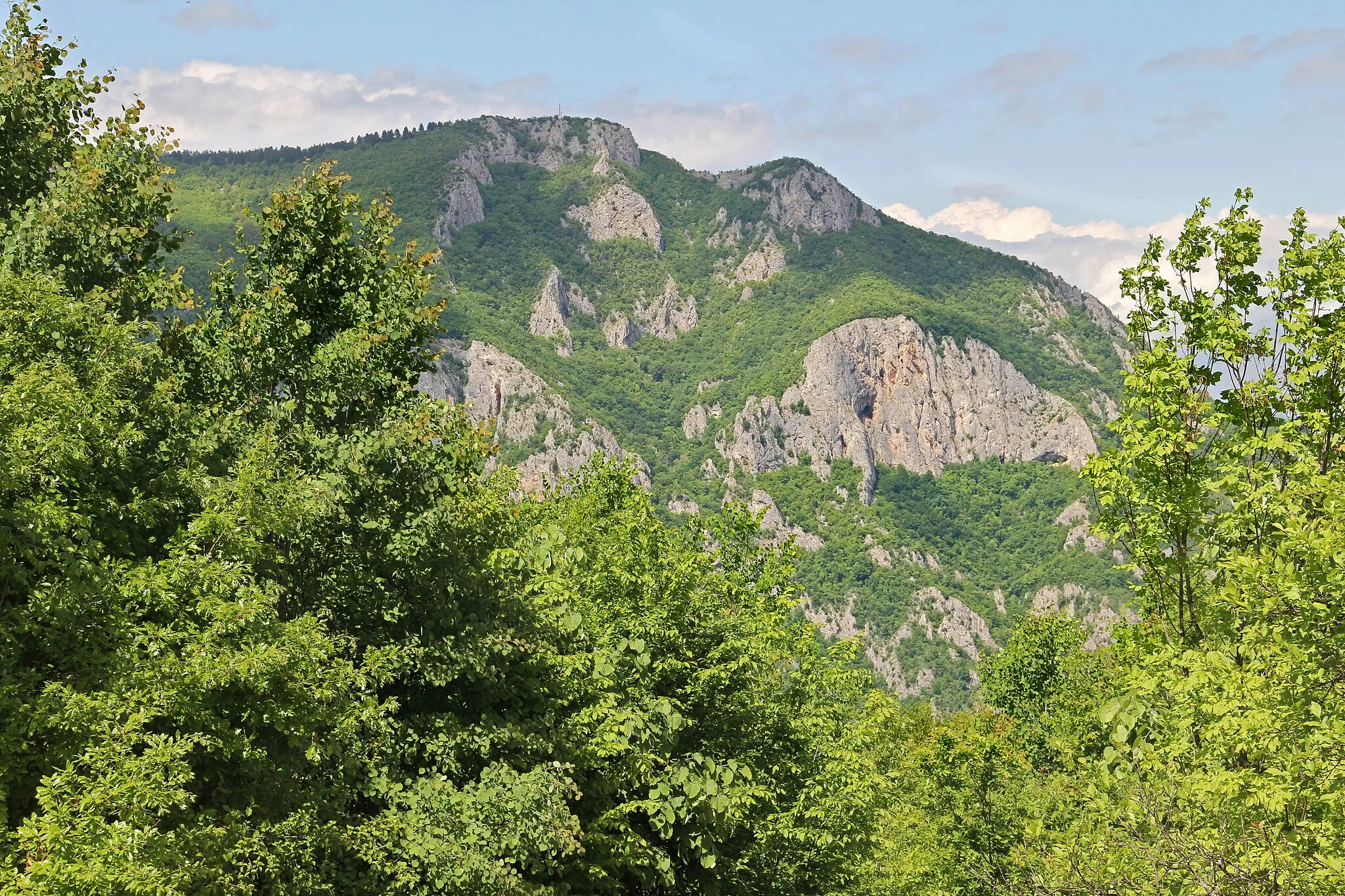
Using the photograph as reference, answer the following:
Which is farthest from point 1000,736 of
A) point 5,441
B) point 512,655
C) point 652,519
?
point 5,441

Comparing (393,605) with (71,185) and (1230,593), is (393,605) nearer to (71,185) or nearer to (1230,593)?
(71,185)

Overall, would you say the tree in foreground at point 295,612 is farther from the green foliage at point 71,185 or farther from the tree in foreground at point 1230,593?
the tree in foreground at point 1230,593

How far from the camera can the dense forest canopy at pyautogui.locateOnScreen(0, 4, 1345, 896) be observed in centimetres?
955

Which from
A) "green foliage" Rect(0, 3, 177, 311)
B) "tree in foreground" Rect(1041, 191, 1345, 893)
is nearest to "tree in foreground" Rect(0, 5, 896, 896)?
"green foliage" Rect(0, 3, 177, 311)

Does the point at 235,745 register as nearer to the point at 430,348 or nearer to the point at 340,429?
the point at 340,429

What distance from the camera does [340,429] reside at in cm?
1408

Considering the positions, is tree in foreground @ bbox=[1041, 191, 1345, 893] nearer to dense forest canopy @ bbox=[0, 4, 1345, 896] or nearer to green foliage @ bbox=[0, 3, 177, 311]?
dense forest canopy @ bbox=[0, 4, 1345, 896]

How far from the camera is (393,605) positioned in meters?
13.7

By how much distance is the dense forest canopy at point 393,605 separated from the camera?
955 cm

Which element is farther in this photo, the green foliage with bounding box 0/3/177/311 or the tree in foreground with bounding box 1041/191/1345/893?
the green foliage with bounding box 0/3/177/311

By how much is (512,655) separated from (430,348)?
16.6ft

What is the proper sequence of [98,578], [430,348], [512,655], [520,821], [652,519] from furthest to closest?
[652,519] → [430,348] → [512,655] → [520,821] → [98,578]

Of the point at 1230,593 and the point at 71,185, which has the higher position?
the point at 71,185

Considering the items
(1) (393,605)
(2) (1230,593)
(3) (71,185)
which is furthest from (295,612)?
(2) (1230,593)
